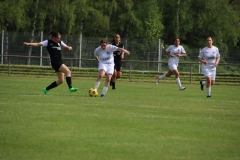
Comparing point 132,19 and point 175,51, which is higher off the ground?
point 132,19

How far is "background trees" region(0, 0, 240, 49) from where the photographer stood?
179ft

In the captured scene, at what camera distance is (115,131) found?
12.0m

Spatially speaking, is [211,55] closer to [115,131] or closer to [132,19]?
[115,131]

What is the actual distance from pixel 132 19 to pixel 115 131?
45.2 m

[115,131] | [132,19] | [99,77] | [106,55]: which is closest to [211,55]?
[106,55]

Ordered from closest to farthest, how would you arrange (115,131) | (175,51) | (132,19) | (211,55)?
(115,131) < (211,55) < (175,51) < (132,19)

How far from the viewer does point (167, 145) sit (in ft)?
34.6

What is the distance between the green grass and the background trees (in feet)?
121

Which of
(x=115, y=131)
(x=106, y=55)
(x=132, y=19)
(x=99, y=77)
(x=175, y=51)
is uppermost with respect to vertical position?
(x=132, y=19)

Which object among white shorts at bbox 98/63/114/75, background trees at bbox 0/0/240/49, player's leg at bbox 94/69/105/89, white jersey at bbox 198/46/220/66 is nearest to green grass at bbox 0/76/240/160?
player's leg at bbox 94/69/105/89

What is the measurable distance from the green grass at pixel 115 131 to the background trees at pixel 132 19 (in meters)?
36.9

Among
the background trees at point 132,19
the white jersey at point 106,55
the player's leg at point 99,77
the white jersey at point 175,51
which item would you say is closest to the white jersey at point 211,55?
the white jersey at point 106,55

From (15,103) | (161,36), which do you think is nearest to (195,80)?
(161,36)

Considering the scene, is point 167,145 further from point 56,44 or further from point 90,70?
point 90,70
